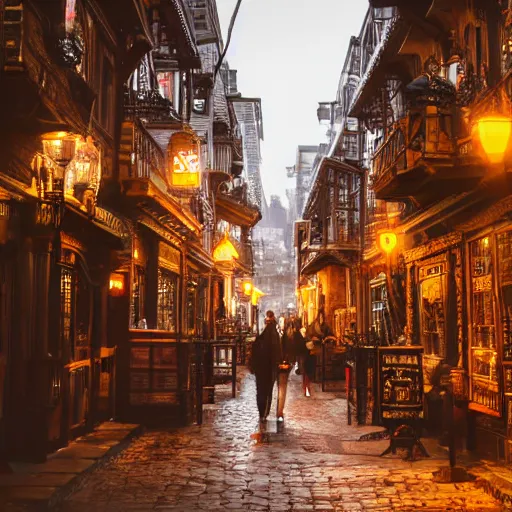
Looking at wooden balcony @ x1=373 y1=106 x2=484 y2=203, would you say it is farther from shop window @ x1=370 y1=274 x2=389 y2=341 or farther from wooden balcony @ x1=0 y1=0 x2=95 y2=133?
shop window @ x1=370 y1=274 x2=389 y2=341

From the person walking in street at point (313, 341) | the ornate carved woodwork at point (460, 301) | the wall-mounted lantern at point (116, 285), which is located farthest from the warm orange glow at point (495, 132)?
the person walking in street at point (313, 341)

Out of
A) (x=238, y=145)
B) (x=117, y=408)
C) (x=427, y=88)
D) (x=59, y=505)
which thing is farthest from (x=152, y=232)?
(x=238, y=145)

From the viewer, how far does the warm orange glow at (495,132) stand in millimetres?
10758

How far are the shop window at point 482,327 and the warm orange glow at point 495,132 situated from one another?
93.7 inches

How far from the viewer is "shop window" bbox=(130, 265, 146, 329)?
1813cm

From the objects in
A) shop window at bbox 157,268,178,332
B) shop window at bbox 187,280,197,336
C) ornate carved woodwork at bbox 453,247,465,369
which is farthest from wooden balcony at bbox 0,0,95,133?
shop window at bbox 187,280,197,336

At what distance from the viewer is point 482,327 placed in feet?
43.9

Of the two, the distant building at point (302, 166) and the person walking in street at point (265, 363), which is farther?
the distant building at point (302, 166)

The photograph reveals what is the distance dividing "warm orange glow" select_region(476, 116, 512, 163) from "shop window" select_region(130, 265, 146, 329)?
9544 mm

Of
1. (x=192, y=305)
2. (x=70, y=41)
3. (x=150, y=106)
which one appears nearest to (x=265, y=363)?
(x=70, y=41)

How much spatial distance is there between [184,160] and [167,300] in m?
4.26

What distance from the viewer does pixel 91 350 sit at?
1433 centimetres

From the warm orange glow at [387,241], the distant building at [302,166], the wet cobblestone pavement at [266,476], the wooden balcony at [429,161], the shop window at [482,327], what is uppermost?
the distant building at [302,166]

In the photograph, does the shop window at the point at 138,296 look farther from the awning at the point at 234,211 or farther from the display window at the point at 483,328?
the awning at the point at 234,211
